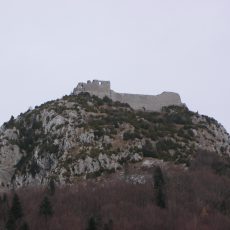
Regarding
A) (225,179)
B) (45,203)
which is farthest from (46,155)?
(225,179)

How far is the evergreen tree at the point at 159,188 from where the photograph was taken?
308 feet

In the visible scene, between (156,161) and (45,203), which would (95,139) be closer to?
(156,161)

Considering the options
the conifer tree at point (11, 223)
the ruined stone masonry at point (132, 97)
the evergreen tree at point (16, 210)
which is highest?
the ruined stone masonry at point (132, 97)

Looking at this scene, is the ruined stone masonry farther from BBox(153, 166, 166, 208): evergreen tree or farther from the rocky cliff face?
BBox(153, 166, 166, 208): evergreen tree

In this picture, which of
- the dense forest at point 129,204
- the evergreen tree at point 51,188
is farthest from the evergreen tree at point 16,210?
the evergreen tree at point 51,188

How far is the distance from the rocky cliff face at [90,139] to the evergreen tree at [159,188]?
782 cm

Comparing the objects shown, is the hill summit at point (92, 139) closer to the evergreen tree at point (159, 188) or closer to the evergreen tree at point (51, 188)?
the evergreen tree at point (159, 188)

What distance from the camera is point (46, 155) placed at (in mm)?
107938

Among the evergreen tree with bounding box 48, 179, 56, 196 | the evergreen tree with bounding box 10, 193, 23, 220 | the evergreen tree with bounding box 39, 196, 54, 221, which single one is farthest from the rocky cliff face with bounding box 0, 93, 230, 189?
the evergreen tree with bounding box 10, 193, 23, 220

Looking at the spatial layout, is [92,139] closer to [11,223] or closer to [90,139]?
[90,139]

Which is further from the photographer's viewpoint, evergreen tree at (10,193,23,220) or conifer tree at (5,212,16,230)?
evergreen tree at (10,193,23,220)

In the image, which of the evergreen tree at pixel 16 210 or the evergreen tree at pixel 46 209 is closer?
the evergreen tree at pixel 16 210

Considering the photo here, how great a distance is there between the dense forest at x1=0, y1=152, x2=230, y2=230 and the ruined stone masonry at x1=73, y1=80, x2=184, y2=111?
2866 centimetres

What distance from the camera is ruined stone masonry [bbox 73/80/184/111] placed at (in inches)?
5103
